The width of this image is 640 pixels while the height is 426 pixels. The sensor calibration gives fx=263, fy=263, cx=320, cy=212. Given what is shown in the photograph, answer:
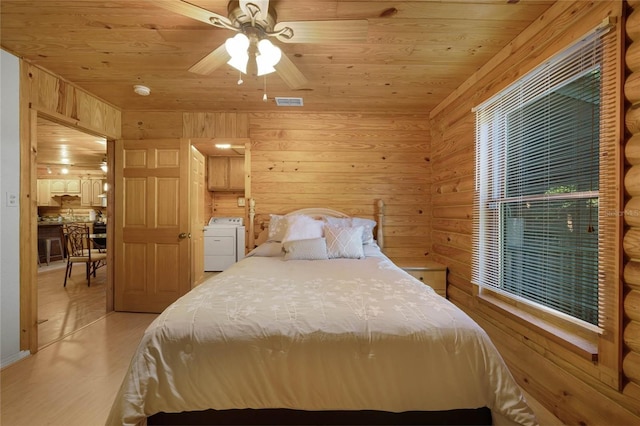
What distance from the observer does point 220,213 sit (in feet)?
17.6

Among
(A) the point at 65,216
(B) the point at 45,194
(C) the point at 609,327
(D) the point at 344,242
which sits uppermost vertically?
(B) the point at 45,194

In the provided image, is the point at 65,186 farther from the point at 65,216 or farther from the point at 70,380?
the point at 70,380

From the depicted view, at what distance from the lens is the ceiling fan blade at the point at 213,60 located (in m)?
1.65

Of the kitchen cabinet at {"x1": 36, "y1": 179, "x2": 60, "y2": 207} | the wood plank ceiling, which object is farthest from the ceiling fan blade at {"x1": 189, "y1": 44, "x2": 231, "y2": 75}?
the kitchen cabinet at {"x1": 36, "y1": 179, "x2": 60, "y2": 207}

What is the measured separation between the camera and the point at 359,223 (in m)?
2.90

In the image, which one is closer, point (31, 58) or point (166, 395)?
point (166, 395)

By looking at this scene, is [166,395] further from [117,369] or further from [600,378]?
[600,378]

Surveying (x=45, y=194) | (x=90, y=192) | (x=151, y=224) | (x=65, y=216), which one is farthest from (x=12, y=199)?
(x=45, y=194)

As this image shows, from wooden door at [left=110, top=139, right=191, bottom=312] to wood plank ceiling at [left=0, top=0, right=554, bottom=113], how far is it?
61 centimetres

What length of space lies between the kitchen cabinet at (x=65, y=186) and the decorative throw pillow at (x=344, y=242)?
7855 mm

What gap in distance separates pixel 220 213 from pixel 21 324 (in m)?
3.42

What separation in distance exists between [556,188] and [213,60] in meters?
2.31

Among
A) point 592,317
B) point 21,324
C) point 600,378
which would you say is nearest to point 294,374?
point 600,378

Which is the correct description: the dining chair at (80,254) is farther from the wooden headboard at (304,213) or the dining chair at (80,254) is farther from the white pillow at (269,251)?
the white pillow at (269,251)
